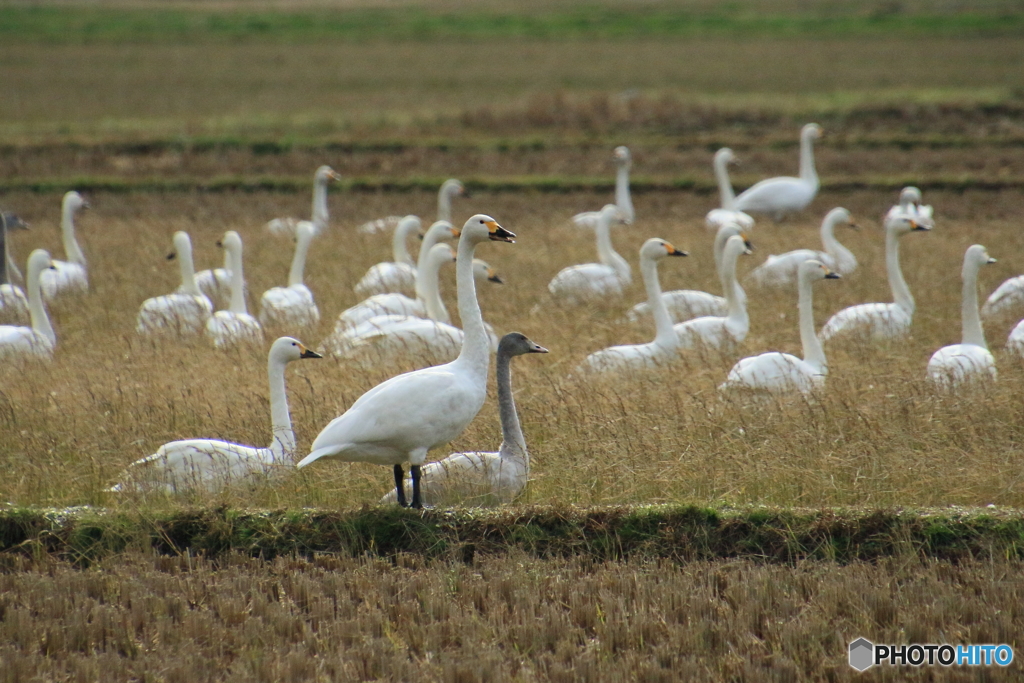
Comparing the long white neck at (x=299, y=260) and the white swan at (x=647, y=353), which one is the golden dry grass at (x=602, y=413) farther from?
the long white neck at (x=299, y=260)

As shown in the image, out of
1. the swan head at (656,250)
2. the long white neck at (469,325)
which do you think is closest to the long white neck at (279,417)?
the long white neck at (469,325)

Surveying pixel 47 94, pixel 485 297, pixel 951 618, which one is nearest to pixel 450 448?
pixel 951 618

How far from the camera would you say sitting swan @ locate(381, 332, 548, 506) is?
563 centimetres

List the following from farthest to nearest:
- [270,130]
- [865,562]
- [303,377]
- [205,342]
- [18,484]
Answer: [270,130], [205,342], [303,377], [18,484], [865,562]

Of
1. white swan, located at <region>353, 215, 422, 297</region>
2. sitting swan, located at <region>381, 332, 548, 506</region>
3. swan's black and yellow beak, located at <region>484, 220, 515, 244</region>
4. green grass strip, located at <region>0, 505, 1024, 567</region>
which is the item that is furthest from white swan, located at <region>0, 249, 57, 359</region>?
swan's black and yellow beak, located at <region>484, 220, 515, 244</region>

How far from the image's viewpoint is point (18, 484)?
5.75 m

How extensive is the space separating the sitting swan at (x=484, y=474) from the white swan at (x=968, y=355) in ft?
9.46

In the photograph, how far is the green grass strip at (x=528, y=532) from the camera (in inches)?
195

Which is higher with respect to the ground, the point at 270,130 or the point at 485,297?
the point at 270,130

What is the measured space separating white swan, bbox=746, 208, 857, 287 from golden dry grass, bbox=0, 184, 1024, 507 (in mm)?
282

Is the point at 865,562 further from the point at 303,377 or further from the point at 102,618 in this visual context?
the point at 303,377

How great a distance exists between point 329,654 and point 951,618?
7.82ft

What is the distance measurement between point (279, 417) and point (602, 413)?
1967 mm

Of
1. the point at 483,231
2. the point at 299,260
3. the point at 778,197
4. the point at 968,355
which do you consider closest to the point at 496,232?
the point at 483,231
